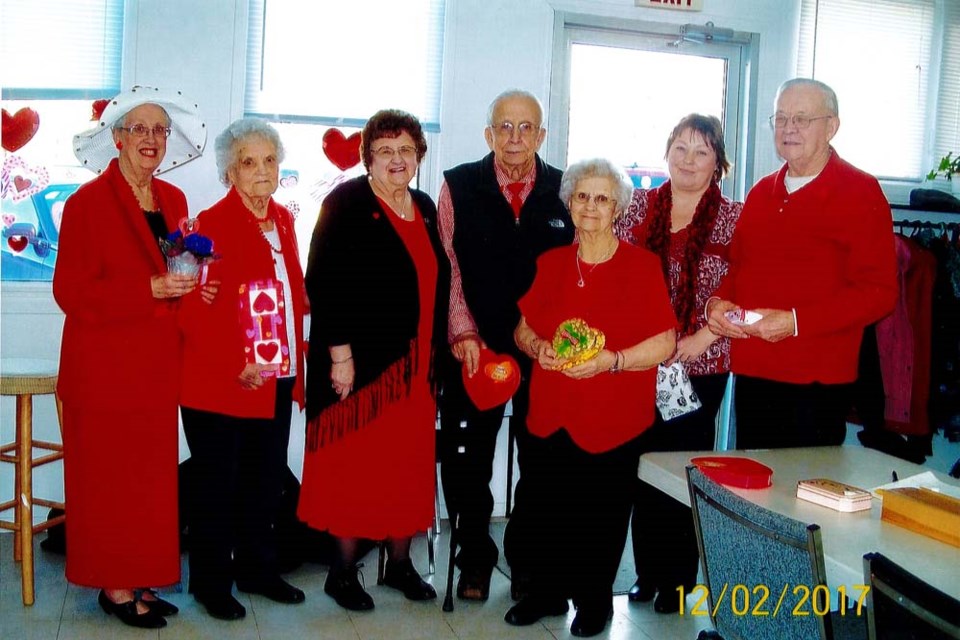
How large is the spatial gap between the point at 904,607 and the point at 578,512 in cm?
150

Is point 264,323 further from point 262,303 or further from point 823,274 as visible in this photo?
point 823,274

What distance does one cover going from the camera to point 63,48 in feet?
12.0

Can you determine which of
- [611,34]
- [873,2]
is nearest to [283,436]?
[611,34]

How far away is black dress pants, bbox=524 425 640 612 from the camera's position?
2.68m

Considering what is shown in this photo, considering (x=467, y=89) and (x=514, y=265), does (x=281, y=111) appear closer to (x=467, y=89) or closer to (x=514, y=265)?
(x=467, y=89)

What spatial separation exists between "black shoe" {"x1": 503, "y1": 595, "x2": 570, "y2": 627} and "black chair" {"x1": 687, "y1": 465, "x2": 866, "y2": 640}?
1.03 metres

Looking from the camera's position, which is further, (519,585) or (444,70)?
(444,70)

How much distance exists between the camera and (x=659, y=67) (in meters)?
4.43

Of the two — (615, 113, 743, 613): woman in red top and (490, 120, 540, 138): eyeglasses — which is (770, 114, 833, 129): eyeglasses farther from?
(490, 120, 540, 138): eyeglasses

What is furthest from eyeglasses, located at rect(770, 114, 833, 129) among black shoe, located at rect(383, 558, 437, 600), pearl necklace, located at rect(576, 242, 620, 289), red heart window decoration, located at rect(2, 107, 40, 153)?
red heart window decoration, located at rect(2, 107, 40, 153)

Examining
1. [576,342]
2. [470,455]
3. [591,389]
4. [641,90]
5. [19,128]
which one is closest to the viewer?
[576,342]

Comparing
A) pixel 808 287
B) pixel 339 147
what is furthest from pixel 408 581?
pixel 339 147

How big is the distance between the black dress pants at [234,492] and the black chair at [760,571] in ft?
5.07

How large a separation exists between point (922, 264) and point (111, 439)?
3547 mm
